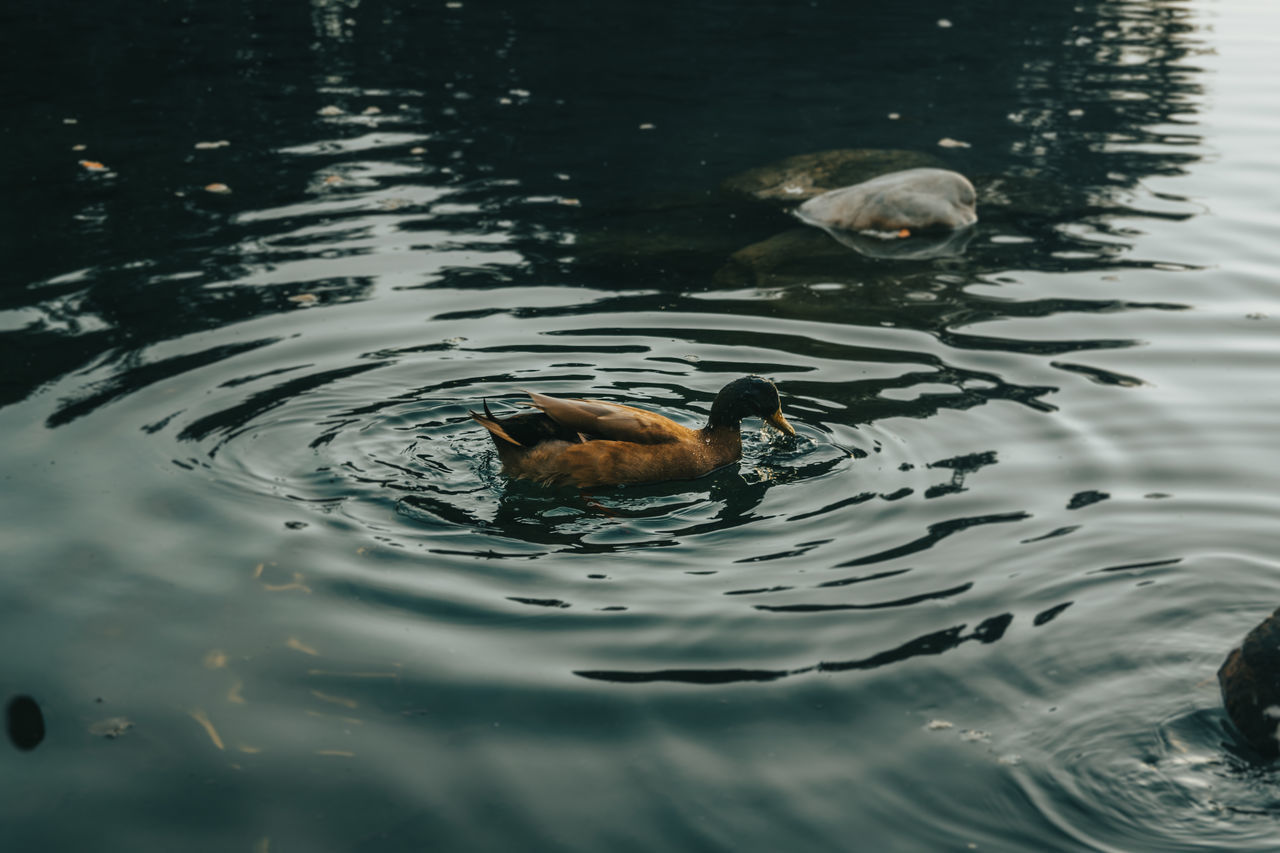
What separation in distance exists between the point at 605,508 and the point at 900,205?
270 inches

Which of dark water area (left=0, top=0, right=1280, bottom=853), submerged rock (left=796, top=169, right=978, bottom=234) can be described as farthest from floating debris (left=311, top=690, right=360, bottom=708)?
submerged rock (left=796, top=169, right=978, bottom=234)

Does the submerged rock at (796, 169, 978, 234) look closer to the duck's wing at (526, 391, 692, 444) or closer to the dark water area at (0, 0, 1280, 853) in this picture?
the dark water area at (0, 0, 1280, 853)

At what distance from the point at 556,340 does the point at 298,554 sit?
338 centimetres

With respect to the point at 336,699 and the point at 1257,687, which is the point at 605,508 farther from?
the point at 1257,687

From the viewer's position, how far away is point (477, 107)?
1672 cm

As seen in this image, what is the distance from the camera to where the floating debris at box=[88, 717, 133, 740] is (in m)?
4.79

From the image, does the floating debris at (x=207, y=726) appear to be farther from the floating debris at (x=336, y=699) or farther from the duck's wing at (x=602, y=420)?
the duck's wing at (x=602, y=420)

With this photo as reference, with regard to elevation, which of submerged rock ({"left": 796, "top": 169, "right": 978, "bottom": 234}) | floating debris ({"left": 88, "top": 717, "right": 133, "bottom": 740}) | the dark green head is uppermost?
the dark green head

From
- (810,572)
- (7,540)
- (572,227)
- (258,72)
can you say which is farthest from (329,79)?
(810,572)

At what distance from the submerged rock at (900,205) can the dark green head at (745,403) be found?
5529 mm

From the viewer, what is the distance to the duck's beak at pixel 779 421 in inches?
293

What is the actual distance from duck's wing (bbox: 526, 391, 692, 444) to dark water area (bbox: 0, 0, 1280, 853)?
397 millimetres

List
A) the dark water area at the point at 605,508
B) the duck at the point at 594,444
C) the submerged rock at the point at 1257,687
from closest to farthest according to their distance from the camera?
the dark water area at the point at 605,508 → the submerged rock at the point at 1257,687 → the duck at the point at 594,444

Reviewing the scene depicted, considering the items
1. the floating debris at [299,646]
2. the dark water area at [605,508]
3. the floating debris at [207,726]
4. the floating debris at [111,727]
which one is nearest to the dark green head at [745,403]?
the dark water area at [605,508]
